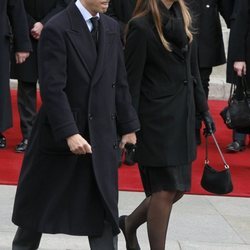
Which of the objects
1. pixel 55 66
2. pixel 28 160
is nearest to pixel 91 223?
pixel 28 160

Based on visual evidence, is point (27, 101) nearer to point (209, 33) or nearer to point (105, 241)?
point (209, 33)

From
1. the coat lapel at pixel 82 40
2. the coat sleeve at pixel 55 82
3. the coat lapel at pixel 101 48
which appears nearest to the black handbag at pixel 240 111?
the coat lapel at pixel 101 48

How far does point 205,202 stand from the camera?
6.18m

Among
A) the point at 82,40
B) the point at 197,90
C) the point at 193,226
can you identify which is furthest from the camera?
the point at 193,226

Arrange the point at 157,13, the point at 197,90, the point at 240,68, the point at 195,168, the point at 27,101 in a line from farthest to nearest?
the point at 27,101
the point at 195,168
the point at 240,68
the point at 197,90
the point at 157,13

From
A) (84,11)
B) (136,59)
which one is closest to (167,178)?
(136,59)

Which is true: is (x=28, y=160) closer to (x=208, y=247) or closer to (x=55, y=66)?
(x=55, y=66)

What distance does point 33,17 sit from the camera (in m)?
7.55

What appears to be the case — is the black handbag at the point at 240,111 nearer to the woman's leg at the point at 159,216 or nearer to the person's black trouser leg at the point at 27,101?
the person's black trouser leg at the point at 27,101

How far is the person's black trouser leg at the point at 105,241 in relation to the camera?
400 cm

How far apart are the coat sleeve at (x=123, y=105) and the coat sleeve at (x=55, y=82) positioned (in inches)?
13.9

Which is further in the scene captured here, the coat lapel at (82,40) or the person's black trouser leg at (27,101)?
the person's black trouser leg at (27,101)

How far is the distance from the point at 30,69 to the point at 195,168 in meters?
1.76

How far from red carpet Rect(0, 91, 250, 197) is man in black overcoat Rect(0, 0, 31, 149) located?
412 millimetres
